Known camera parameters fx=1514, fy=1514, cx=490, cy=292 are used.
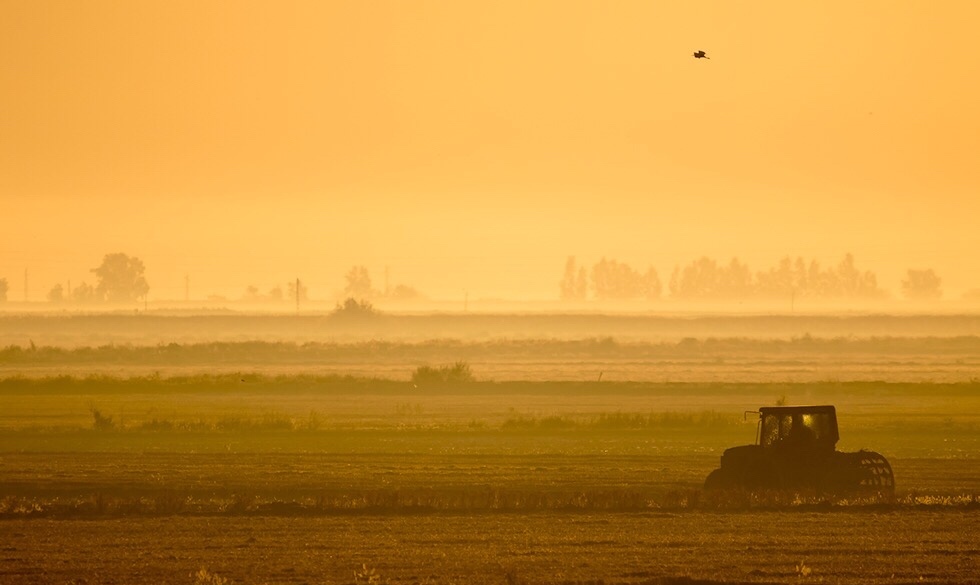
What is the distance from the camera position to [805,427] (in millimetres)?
30734

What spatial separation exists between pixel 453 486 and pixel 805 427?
806 centimetres

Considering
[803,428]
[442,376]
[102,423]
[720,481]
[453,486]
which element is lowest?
[453,486]

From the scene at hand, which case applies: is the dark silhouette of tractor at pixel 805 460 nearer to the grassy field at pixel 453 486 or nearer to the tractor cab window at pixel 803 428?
the tractor cab window at pixel 803 428

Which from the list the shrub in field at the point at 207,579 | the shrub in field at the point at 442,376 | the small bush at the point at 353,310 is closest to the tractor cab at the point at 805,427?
the shrub in field at the point at 207,579

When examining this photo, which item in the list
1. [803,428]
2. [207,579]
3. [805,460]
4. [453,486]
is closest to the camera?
[207,579]

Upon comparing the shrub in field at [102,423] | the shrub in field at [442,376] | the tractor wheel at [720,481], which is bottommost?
the tractor wheel at [720,481]

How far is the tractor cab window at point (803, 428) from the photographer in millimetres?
30656

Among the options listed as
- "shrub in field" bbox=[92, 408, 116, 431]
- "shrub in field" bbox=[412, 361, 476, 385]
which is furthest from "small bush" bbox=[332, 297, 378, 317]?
"shrub in field" bbox=[92, 408, 116, 431]

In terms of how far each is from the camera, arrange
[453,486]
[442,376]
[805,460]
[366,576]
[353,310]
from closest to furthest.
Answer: [366,576] → [805,460] → [453,486] → [442,376] → [353,310]

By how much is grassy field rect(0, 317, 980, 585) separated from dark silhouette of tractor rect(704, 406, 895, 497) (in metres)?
0.51

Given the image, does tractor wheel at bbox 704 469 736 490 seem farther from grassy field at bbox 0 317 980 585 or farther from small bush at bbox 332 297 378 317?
small bush at bbox 332 297 378 317

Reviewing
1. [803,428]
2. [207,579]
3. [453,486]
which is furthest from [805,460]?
[207,579]

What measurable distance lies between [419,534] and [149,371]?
8102cm

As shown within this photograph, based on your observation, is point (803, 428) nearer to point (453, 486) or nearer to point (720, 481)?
point (720, 481)
